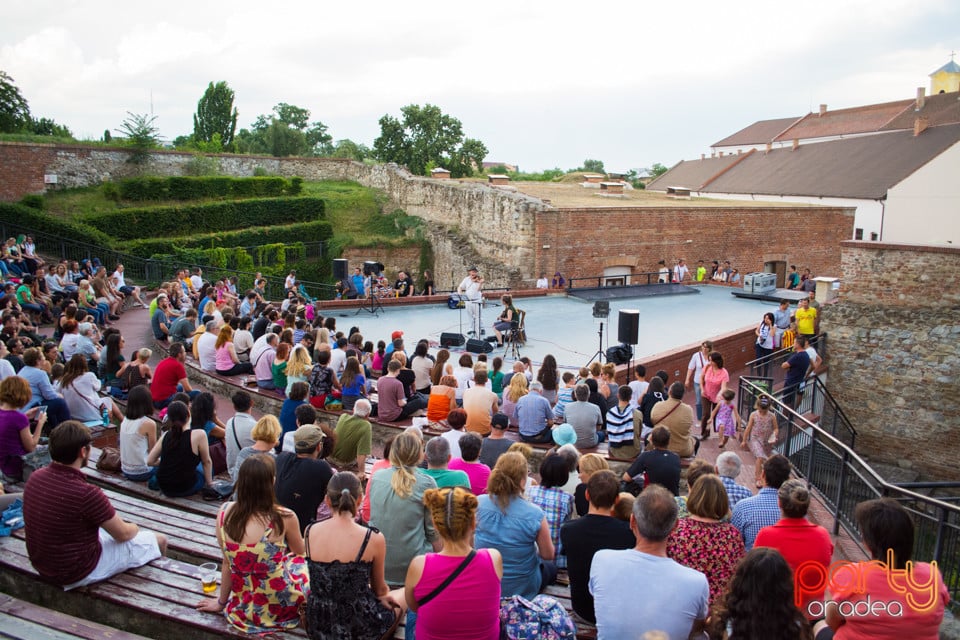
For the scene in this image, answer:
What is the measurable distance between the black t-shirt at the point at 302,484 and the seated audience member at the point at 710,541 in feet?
8.28

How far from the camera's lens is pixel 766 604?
320cm

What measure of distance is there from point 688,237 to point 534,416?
23.9 m

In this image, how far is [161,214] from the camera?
2759cm

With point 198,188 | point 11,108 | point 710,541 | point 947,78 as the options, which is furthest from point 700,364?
point 947,78

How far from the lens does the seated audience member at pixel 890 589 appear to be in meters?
3.48

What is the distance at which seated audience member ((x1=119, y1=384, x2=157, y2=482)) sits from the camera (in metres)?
6.24

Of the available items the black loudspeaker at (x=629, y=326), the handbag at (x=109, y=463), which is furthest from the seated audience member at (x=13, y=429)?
the black loudspeaker at (x=629, y=326)

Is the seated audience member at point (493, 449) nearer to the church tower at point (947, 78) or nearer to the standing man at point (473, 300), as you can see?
the standing man at point (473, 300)

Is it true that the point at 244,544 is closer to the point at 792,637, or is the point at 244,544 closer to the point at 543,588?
the point at 543,588

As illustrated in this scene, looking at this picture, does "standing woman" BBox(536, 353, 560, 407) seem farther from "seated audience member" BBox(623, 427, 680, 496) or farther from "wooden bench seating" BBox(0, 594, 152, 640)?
"wooden bench seating" BBox(0, 594, 152, 640)

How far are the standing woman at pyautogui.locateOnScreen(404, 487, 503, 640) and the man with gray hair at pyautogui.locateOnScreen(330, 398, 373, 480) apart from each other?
3.46 meters

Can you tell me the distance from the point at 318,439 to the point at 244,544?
1.25m

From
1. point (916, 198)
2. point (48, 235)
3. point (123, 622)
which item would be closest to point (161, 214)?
point (48, 235)

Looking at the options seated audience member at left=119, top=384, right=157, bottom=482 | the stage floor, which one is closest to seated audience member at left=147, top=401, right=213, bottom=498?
seated audience member at left=119, top=384, right=157, bottom=482
